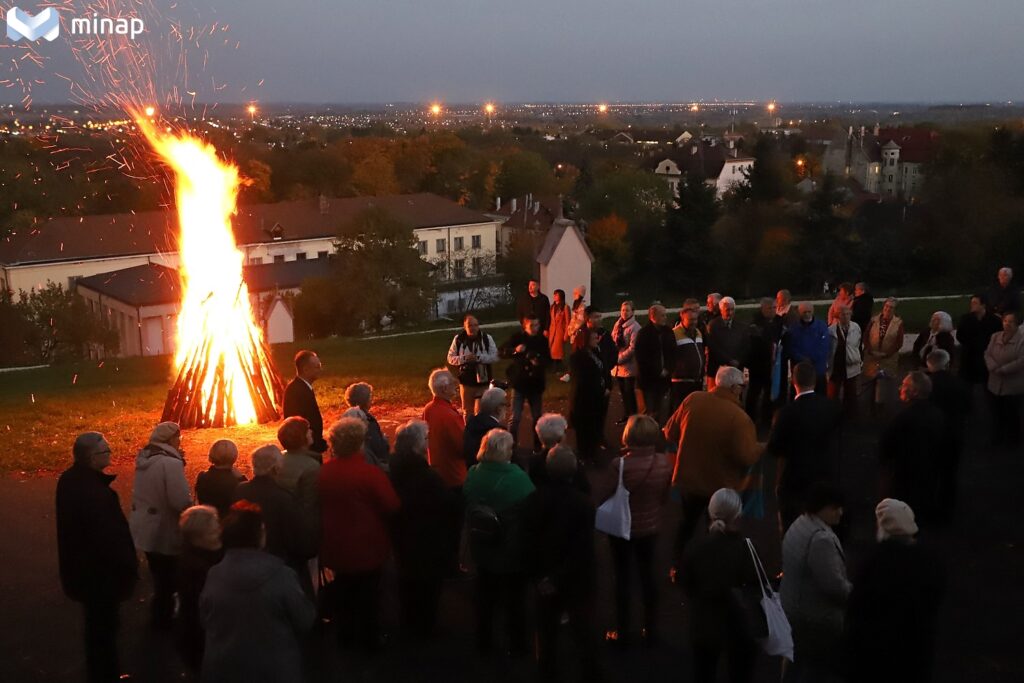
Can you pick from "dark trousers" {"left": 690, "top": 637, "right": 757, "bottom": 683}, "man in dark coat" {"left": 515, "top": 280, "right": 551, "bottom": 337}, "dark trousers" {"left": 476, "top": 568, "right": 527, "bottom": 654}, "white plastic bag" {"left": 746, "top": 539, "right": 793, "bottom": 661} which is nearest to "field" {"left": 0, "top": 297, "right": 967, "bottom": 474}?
"man in dark coat" {"left": 515, "top": 280, "right": 551, "bottom": 337}

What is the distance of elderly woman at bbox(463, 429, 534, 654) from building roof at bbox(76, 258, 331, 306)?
36838mm

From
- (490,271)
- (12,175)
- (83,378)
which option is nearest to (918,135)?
(490,271)

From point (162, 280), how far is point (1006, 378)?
42295mm

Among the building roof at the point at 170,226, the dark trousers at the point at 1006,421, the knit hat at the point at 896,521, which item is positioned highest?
the knit hat at the point at 896,521

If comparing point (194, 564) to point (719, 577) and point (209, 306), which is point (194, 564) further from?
point (209, 306)

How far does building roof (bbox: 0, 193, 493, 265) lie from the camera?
55.8m

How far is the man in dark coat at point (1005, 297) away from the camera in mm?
12297

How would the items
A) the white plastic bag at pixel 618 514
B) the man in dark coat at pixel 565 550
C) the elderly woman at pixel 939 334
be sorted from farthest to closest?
the elderly woman at pixel 939 334 < the white plastic bag at pixel 618 514 < the man in dark coat at pixel 565 550

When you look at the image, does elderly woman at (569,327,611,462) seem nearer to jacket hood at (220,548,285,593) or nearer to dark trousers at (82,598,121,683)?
dark trousers at (82,598,121,683)

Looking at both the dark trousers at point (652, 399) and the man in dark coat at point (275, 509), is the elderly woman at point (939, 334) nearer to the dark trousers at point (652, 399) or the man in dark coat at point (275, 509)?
the dark trousers at point (652, 399)

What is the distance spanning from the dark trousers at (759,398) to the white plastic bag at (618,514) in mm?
5322

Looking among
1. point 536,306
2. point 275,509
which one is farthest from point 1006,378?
point 275,509

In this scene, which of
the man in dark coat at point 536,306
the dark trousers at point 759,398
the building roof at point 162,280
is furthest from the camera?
the building roof at point 162,280

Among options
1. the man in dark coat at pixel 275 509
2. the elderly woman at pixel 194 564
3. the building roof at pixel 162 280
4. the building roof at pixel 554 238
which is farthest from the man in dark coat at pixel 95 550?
the building roof at pixel 162 280
